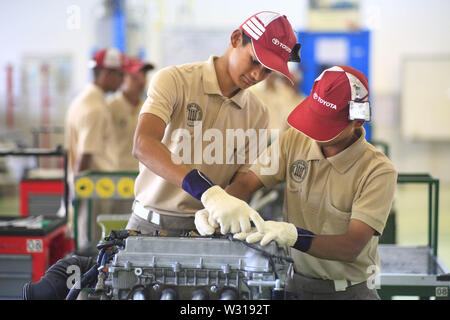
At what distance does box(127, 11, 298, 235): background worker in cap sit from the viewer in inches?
72.1

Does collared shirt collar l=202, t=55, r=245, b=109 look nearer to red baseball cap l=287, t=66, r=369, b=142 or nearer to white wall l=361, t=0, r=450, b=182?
red baseball cap l=287, t=66, r=369, b=142

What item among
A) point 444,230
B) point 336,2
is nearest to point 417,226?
point 444,230

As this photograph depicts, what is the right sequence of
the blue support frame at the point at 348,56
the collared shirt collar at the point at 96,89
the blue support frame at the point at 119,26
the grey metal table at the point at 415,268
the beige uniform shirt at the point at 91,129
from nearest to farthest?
1. the grey metal table at the point at 415,268
2. the beige uniform shirt at the point at 91,129
3. the collared shirt collar at the point at 96,89
4. the blue support frame at the point at 348,56
5. the blue support frame at the point at 119,26

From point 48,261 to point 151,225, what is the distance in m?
0.98

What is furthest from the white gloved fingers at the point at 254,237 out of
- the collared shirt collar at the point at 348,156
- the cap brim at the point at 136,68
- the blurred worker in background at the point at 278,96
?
the blurred worker in background at the point at 278,96

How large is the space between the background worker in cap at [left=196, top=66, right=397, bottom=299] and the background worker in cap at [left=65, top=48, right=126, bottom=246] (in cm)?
207

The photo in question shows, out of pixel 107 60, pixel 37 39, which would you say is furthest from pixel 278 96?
pixel 37 39

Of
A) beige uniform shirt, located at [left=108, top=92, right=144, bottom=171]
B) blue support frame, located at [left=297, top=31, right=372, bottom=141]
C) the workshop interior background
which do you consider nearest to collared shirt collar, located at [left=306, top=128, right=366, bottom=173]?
beige uniform shirt, located at [left=108, top=92, right=144, bottom=171]

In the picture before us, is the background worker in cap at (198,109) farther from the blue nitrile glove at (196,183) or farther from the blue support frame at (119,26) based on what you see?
the blue support frame at (119,26)

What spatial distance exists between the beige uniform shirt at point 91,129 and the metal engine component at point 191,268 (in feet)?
7.87

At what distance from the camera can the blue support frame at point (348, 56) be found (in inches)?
278

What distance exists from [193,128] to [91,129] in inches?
75.6
